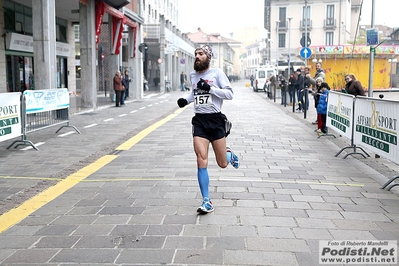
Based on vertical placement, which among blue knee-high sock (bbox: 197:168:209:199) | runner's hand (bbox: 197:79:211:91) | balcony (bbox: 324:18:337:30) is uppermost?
balcony (bbox: 324:18:337:30)

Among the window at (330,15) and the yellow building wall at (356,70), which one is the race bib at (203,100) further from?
the window at (330,15)

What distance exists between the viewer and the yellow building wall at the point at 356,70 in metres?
38.8

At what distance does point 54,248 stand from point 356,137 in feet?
21.2

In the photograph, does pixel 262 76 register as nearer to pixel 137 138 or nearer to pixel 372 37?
pixel 372 37

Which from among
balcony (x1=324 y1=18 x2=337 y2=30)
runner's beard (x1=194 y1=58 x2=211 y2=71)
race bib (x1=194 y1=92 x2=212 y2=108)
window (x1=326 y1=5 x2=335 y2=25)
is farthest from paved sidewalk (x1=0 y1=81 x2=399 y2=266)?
window (x1=326 y1=5 x2=335 y2=25)

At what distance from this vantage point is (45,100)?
35.0 ft

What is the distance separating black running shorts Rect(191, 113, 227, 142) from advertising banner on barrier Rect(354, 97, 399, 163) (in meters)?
2.88

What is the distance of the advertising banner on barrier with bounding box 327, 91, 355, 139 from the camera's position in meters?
9.36

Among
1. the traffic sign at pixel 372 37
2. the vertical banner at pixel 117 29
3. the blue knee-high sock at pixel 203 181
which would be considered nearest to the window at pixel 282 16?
the vertical banner at pixel 117 29

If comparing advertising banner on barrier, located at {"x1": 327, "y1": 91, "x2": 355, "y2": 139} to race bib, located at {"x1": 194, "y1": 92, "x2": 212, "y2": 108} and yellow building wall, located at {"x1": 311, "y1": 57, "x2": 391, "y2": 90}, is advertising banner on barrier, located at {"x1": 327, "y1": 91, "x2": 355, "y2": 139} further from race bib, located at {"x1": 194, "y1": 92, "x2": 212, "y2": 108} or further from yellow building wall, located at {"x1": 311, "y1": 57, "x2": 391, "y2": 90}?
yellow building wall, located at {"x1": 311, "y1": 57, "x2": 391, "y2": 90}

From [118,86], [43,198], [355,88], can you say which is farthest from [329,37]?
[43,198]

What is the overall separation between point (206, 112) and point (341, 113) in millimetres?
5821

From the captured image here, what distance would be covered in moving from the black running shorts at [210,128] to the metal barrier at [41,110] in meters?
5.27

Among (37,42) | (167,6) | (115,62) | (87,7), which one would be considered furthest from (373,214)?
(167,6)
